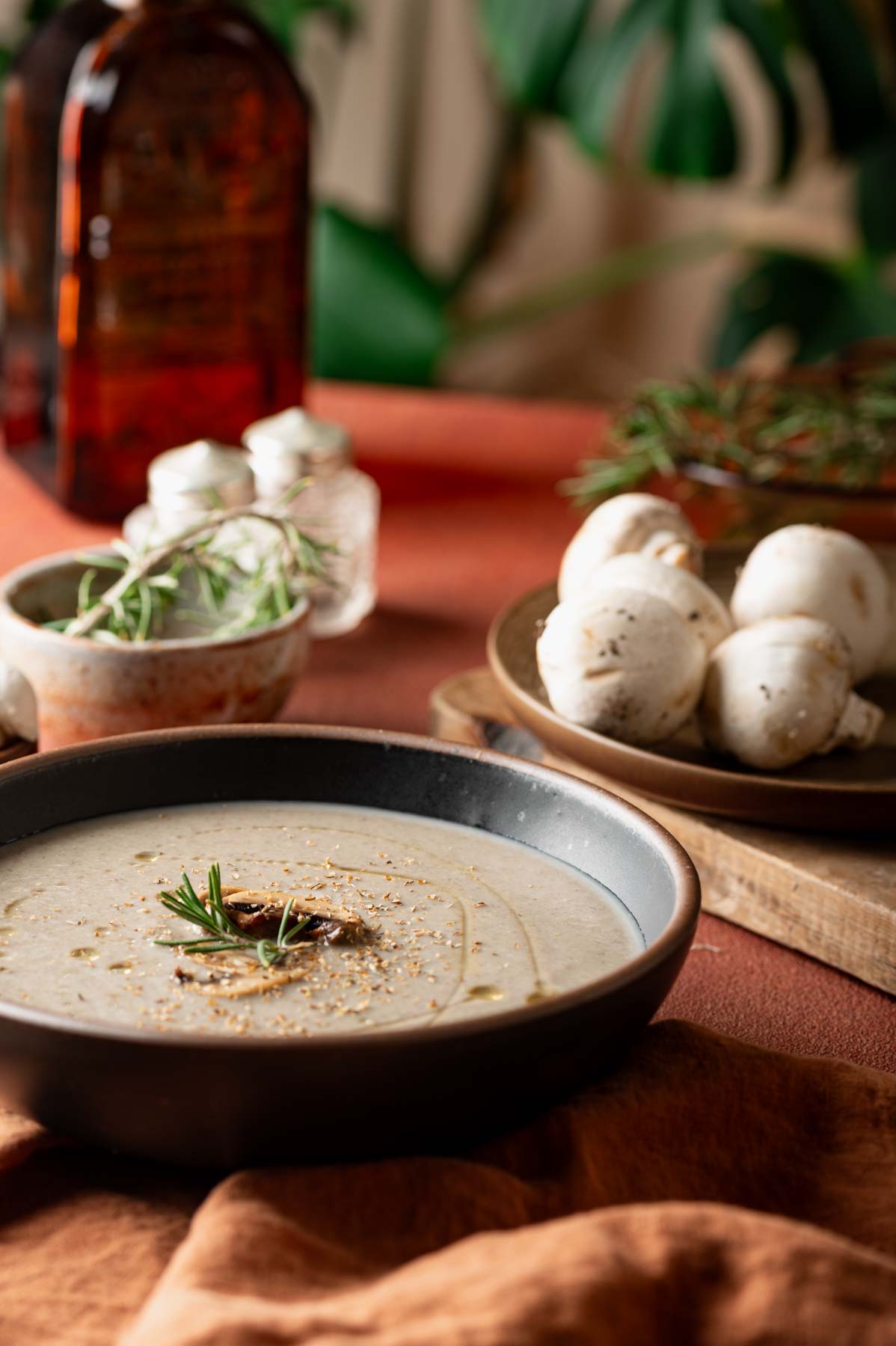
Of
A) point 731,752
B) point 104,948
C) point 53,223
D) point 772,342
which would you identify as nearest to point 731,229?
point 772,342

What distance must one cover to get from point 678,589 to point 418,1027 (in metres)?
0.38

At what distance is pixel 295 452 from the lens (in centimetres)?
109

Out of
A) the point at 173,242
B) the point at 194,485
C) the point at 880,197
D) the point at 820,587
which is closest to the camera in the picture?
the point at 820,587

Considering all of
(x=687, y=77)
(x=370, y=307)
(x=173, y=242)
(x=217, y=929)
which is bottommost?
(x=370, y=307)

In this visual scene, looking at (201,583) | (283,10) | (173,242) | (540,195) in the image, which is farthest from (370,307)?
(201,583)

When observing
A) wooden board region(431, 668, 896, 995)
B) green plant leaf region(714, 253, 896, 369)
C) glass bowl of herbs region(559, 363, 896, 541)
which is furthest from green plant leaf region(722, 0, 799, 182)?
wooden board region(431, 668, 896, 995)

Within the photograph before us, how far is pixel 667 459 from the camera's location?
119 cm

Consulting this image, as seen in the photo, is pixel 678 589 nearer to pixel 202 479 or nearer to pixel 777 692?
pixel 777 692

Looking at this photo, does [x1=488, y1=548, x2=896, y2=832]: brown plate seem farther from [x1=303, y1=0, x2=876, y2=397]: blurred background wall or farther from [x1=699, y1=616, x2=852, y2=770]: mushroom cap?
[x1=303, y1=0, x2=876, y2=397]: blurred background wall

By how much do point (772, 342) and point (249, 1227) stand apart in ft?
9.30

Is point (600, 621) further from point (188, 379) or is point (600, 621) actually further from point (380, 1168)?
point (188, 379)

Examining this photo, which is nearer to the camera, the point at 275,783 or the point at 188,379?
the point at 275,783

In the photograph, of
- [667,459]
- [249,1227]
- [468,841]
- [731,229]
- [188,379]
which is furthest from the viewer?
[731,229]

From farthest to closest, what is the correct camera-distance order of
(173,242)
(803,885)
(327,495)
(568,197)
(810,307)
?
(568,197) < (810,307) < (173,242) < (327,495) < (803,885)
